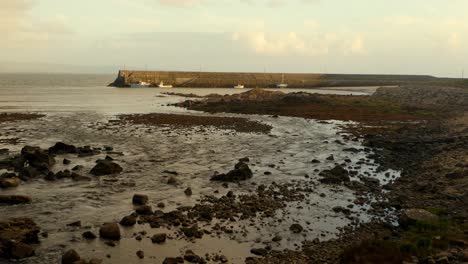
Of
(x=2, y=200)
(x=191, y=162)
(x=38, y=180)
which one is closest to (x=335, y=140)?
(x=191, y=162)

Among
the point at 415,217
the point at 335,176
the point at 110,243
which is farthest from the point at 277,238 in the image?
the point at 335,176

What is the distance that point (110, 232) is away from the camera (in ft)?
46.5

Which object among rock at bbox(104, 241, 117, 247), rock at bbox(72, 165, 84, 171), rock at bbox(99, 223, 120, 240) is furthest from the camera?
Answer: rock at bbox(72, 165, 84, 171)

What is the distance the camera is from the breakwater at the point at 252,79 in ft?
481

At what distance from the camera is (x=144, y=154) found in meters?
29.6

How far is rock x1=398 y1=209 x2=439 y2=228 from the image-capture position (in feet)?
48.9

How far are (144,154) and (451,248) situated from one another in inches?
838

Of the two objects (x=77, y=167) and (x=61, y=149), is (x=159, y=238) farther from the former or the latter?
(x=61, y=149)

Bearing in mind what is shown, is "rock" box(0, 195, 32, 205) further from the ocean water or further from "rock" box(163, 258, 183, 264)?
"rock" box(163, 258, 183, 264)

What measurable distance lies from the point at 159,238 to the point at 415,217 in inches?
351

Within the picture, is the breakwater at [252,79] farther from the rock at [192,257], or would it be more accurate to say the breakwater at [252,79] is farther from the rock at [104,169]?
the rock at [192,257]

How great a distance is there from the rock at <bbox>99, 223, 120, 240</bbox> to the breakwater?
128943 millimetres

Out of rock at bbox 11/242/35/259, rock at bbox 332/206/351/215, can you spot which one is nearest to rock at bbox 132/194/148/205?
rock at bbox 11/242/35/259

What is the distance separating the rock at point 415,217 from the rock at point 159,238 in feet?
27.3
